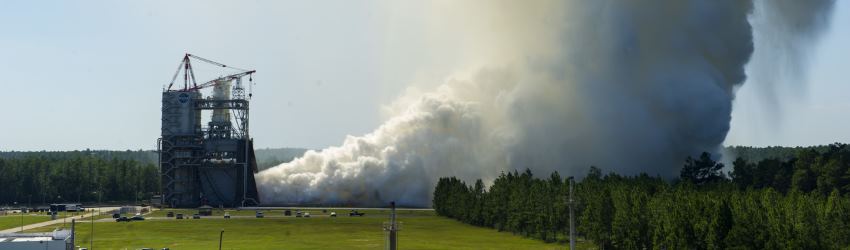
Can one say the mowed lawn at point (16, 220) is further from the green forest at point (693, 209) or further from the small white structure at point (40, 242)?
the green forest at point (693, 209)

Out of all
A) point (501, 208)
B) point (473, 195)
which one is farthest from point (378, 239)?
point (473, 195)

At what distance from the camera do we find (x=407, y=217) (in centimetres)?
19688

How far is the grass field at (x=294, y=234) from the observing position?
131 metres

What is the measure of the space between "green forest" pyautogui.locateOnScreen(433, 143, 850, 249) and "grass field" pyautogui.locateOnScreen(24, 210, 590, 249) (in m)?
4.81

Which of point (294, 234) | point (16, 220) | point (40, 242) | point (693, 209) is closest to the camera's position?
point (40, 242)

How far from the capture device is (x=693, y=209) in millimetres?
100188

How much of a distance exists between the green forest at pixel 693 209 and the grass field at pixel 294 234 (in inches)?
189

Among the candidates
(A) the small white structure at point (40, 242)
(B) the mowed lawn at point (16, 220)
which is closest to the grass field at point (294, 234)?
(B) the mowed lawn at point (16, 220)

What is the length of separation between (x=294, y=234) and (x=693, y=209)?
71301 millimetres

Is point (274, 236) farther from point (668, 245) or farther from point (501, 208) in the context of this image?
point (668, 245)

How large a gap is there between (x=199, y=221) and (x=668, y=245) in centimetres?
11236

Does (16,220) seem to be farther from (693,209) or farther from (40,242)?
(693,209)

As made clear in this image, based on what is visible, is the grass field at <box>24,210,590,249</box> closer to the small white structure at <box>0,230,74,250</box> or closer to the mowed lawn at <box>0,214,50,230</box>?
the mowed lawn at <box>0,214,50,230</box>

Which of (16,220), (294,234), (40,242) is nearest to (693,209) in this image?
(40,242)
